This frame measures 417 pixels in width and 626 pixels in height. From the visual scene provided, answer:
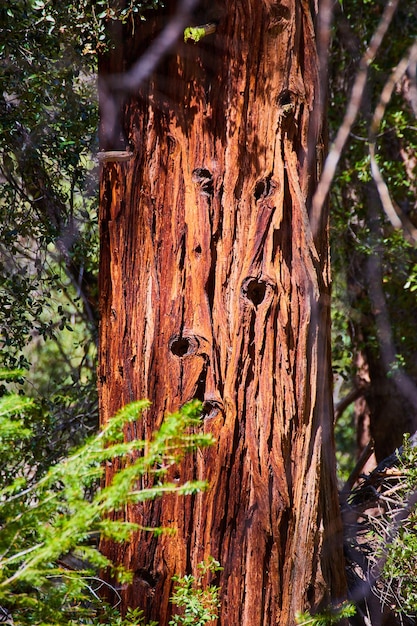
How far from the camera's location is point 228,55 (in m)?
2.71

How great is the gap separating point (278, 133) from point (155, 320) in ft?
Answer: 2.64

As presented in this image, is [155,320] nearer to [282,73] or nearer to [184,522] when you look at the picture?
[184,522]

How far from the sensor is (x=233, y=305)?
105 inches

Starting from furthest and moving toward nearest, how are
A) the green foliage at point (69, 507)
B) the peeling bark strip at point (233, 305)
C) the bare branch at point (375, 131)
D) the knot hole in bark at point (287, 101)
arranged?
the knot hole in bark at point (287, 101), the peeling bark strip at point (233, 305), the bare branch at point (375, 131), the green foliage at point (69, 507)

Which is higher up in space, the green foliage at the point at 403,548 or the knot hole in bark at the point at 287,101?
the knot hole in bark at the point at 287,101

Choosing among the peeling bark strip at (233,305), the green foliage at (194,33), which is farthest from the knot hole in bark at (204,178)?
the green foliage at (194,33)

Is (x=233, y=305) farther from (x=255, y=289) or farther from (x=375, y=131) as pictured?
(x=375, y=131)

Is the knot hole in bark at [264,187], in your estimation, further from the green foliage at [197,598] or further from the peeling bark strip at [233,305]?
the green foliage at [197,598]

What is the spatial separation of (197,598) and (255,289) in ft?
3.52

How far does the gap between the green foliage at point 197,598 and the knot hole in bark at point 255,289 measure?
906mm

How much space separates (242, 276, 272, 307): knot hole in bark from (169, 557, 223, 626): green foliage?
0.91 m

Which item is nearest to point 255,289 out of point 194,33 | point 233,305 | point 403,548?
point 233,305

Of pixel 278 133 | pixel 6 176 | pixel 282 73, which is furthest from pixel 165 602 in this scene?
pixel 6 176

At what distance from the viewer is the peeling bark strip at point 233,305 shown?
2.61 meters
